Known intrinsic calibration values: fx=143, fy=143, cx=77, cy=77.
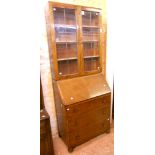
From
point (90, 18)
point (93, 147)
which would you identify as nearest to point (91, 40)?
point (90, 18)

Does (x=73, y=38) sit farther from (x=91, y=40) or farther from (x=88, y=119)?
(x=88, y=119)

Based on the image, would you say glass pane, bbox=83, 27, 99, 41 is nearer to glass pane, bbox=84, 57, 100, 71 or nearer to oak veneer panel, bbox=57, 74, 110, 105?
glass pane, bbox=84, 57, 100, 71

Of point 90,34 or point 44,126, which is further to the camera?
point 90,34

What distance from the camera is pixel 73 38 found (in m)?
1.91

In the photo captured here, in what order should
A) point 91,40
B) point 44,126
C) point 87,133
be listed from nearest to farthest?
point 44,126 < point 87,133 < point 91,40

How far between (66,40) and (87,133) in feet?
4.25

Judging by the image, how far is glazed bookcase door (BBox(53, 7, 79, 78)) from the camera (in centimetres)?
180

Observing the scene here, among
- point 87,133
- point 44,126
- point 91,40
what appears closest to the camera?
point 44,126

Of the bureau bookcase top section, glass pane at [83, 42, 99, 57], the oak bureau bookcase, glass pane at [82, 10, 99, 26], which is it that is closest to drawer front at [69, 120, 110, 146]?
the oak bureau bookcase

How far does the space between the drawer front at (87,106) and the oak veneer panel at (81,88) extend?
0.06 metres

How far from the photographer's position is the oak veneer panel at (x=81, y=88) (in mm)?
1781

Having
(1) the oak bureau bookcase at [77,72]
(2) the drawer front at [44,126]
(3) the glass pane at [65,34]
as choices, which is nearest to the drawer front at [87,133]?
(1) the oak bureau bookcase at [77,72]

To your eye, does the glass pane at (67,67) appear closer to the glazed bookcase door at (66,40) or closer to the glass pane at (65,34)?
the glazed bookcase door at (66,40)

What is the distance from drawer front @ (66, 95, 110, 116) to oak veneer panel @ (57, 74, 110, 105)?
0.06 meters
